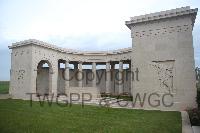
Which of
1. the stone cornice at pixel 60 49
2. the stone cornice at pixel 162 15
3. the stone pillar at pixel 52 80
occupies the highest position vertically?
the stone cornice at pixel 162 15

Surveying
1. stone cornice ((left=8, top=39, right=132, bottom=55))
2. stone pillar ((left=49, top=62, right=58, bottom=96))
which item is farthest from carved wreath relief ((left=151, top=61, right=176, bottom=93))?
stone pillar ((left=49, top=62, right=58, bottom=96))

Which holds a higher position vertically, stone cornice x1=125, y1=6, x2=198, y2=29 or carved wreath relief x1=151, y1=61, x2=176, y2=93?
stone cornice x1=125, y1=6, x2=198, y2=29

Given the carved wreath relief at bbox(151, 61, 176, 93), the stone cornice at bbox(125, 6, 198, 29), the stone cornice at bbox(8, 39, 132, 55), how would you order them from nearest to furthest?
1. the stone cornice at bbox(125, 6, 198, 29)
2. the carved wreath relief at bbox(151, 61, 176, 93)
3. the stone cornice at bbox(8, 39, 132, 55)

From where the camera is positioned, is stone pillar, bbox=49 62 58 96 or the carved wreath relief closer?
the carved wreath relief

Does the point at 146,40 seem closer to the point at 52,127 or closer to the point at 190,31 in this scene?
the point at 190,31

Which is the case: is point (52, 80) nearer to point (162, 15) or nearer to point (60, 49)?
point (60, 49)

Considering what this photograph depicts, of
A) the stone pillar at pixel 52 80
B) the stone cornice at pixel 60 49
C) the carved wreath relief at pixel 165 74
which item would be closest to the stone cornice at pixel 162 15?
the carved wreath relief at pixel 165 74

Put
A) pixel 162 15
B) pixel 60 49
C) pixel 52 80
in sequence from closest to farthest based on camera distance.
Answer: pixel 162 15 < pixel 52 80 < pixel 60 49

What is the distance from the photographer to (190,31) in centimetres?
1773

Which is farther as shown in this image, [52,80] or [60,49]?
[60,49]

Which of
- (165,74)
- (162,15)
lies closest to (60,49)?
(162,15)

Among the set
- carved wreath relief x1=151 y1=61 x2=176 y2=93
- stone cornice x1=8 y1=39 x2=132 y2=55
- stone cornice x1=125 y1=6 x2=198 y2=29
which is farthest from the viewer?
stone cornice x1=8 y1=39 x2=132 y2=55

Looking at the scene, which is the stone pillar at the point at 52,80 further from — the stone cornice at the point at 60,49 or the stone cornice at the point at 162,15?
the stone cornice at the point at 162,15

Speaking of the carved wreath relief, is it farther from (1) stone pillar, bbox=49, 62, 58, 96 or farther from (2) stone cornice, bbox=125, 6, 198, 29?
(1) stone pillar, bbox=49, 62, 58, 96
